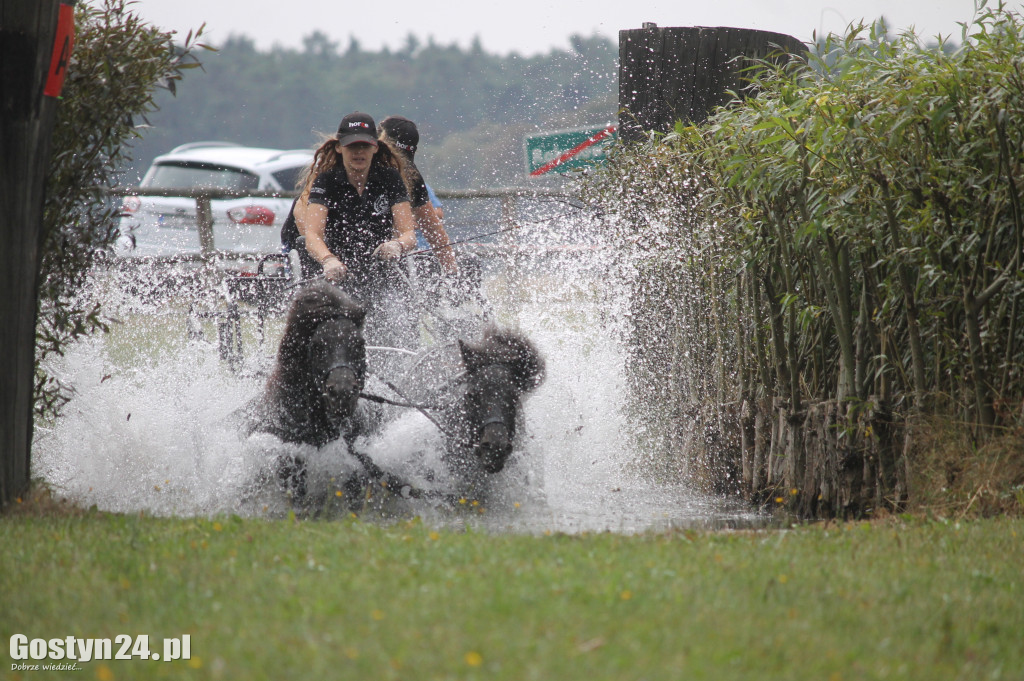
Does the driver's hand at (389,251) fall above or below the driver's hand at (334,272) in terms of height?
above

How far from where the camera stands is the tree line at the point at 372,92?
134 ft

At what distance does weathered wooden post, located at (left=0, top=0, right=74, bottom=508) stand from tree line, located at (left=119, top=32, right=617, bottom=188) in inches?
1374

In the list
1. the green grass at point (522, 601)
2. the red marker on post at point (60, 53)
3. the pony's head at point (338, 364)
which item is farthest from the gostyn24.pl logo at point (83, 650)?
the red marker on post at point (60, 53)

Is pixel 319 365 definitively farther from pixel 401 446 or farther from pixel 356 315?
pixel 401 446

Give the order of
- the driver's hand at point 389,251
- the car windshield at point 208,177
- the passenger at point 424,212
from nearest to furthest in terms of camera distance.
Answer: the driver's hand at point 389,251
the passenger at point 424,212
the car windshield at point 208,177

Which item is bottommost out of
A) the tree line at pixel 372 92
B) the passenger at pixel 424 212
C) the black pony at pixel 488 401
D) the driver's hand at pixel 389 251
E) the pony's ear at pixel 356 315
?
the black pony at pixel 488 401

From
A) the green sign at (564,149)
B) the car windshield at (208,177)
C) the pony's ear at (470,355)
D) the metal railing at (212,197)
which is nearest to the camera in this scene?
the pony's ear at (470,355)

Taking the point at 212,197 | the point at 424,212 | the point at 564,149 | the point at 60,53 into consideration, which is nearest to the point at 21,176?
the point at 60,53

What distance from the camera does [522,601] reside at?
2.87 meters

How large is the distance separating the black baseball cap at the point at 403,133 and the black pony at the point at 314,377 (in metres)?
2.84

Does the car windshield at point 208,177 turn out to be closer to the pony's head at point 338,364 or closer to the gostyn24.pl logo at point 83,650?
the pony's head at point 338,364

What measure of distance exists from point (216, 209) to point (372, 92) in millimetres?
29998

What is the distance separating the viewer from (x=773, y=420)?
5527 millimetres

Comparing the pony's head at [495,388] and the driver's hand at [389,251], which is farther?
the driver's hand at [389,251]
